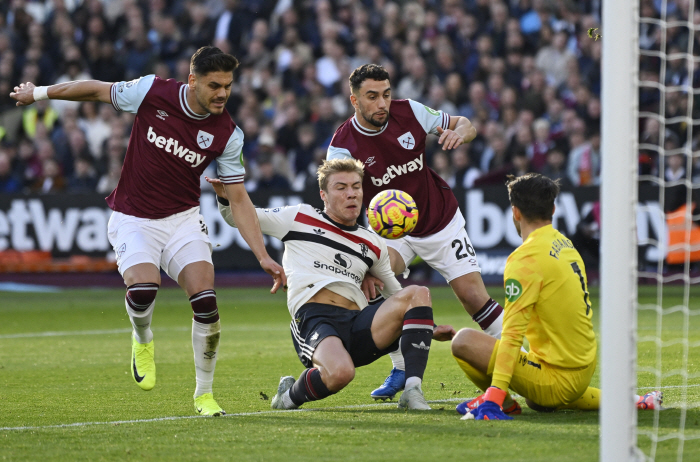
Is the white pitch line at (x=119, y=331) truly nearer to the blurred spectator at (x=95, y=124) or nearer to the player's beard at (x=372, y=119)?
the player's beard at (x=372, y=119)

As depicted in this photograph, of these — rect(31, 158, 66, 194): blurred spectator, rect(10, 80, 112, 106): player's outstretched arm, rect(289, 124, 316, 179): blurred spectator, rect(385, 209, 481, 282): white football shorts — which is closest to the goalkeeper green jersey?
rect(385, 209, 481, 282): white football shorts

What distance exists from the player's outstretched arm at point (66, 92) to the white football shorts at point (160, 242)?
851 millimetres

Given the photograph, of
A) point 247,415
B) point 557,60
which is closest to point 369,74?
point 247,415

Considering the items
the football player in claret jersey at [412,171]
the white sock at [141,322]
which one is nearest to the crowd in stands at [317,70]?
the football player in claret jersey at [412,171]

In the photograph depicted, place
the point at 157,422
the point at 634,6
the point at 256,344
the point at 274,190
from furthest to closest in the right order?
the point at 274,190, the point at 256,344, the point at 157,422, the point at 634,6

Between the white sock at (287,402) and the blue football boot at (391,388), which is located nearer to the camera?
the white sock at (287,402)

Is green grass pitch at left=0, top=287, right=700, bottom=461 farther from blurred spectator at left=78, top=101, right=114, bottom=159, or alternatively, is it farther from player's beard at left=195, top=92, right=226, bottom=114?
blurred spectator at left=78, top=101, right=114, bottom=159

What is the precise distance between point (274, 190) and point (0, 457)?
11.1 m

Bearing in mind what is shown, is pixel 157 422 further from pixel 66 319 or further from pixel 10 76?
pixel 10 76

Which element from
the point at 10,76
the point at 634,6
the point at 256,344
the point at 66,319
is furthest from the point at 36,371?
the point at 10,76

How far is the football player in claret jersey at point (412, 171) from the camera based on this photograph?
7.22 m

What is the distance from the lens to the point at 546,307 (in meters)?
5.23

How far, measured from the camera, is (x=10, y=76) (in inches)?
760

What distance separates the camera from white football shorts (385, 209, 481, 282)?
24.4 ft
